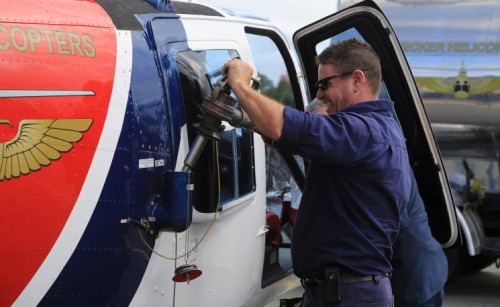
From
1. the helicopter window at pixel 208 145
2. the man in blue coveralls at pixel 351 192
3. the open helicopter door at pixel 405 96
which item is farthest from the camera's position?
the open helicopter door at pixel 405 96

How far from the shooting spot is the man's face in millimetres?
3617

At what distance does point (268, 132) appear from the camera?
324 centimetres

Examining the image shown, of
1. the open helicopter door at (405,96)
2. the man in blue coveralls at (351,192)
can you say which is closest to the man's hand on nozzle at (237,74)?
the man in blue coveralls at (351,192)

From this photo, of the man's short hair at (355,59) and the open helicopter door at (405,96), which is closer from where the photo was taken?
the man's short hair at (355,59)

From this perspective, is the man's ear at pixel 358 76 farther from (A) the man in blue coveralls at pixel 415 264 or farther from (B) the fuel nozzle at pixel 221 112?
(A) the man in blue coveralls at pixel 415 264

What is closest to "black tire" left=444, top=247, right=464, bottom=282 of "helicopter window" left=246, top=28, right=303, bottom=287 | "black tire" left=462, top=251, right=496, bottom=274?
"black tire" left=462, top=251, right=496, bottom=274

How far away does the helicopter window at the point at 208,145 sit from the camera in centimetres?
421

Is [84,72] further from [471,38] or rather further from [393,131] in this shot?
[471,38]

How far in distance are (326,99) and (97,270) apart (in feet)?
3.90

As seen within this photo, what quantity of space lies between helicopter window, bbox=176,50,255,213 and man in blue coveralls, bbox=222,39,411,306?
2.05 feet

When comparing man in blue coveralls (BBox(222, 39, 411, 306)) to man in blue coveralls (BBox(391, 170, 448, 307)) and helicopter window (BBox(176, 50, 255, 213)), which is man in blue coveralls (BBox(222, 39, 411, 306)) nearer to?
helicopter window (BBox(176, 50, 255, 213))

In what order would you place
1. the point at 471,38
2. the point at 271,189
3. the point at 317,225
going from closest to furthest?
the point at 317,225 < the point at 271,189 < the point at 471,38

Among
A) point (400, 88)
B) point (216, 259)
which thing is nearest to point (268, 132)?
point (216, 259)

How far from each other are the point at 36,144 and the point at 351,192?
123 centimetres
